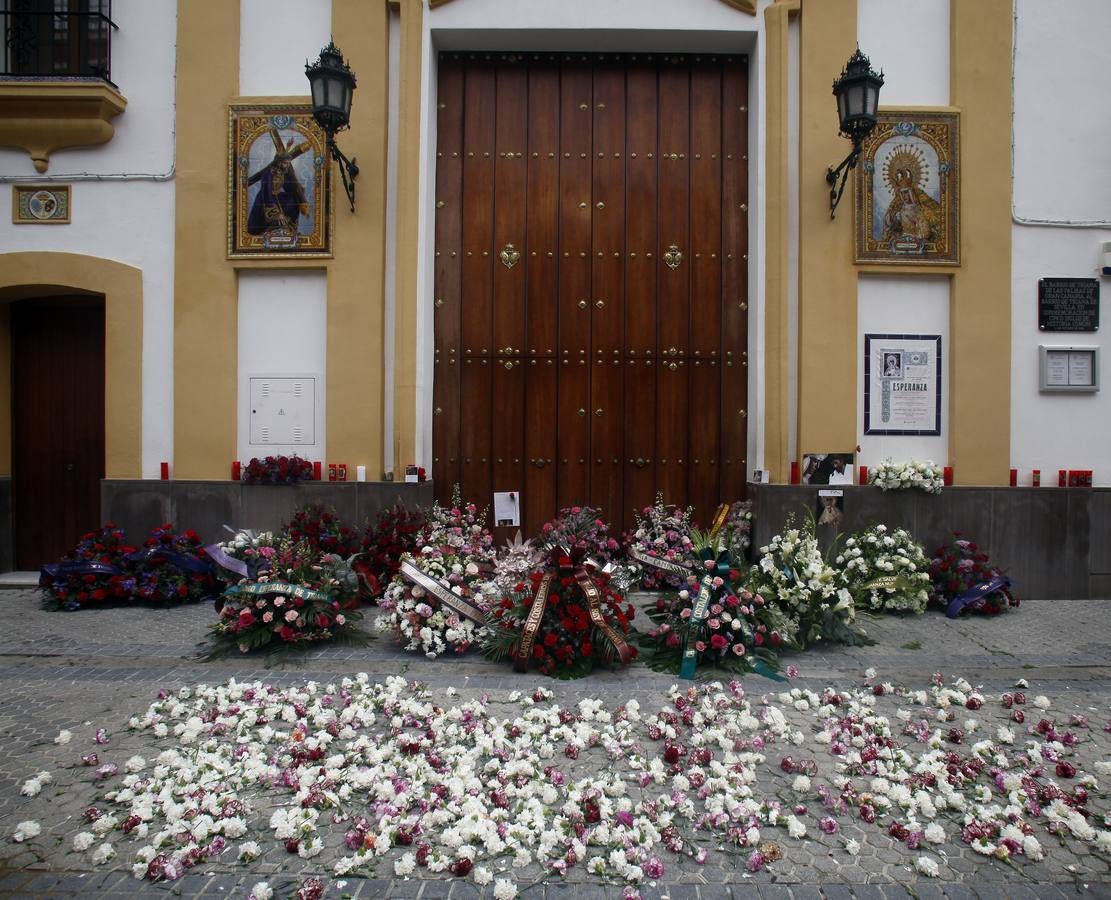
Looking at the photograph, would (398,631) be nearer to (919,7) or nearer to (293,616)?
(293,616)

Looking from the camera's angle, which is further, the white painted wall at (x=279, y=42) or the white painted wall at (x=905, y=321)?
the white painted wall at (x=279, y=42)

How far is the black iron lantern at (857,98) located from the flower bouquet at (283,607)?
5.66 m

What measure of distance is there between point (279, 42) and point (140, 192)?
2.00 m

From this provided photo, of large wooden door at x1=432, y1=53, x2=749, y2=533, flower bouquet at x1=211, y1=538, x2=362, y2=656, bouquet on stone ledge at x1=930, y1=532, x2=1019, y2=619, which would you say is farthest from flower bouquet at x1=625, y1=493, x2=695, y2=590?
flower bouquet at x1=211, y1=538, x2=362, y2=656

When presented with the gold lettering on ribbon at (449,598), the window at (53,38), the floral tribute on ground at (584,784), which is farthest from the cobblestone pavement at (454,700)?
the window at (53,38)

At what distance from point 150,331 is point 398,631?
423 cm

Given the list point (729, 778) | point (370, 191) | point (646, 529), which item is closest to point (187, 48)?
point (370, 191)

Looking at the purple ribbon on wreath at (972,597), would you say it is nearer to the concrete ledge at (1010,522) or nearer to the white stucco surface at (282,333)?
the concrete ledge at (1010,522)

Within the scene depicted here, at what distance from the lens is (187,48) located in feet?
23.1

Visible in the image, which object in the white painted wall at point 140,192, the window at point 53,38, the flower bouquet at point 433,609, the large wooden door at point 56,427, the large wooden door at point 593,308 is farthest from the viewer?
the large wooden door at point 56,427

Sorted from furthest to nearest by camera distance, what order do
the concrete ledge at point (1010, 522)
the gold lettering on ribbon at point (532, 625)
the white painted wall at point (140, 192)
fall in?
the white painted wall at point (140, 192), the concrete ledge at point (1010, 522), the gold lettering on ribbon at point (532, 625)

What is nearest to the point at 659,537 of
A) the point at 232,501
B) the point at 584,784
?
the point at 584,784

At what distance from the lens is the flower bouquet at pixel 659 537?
6.59 meters

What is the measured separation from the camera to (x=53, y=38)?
726cm
